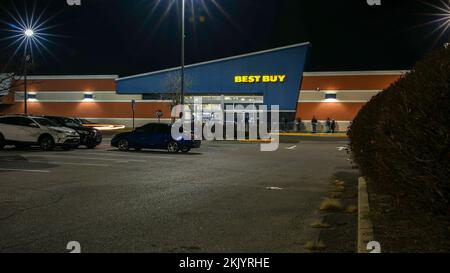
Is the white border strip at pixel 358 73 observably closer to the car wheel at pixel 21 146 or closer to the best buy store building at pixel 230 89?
the best buy store building at pixel 230 89

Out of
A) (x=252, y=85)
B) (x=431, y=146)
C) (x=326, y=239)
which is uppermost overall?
(x=252, y=85)

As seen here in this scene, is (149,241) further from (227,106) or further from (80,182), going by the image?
(227,106)

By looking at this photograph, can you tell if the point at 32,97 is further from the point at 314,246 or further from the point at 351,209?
the point at 314,246

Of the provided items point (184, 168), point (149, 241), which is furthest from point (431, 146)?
point (184, 168)

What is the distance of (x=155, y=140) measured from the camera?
2528 cm

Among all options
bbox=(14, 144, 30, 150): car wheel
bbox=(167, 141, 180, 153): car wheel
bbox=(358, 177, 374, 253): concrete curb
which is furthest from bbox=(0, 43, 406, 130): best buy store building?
bbox=(358, 177, 374, 253): concrete curb

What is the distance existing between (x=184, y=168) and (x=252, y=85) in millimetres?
34572

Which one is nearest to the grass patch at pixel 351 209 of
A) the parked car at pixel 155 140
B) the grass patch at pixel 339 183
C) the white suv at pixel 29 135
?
the grass patch at pixel 339 183

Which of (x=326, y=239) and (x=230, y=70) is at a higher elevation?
(x=230, y=70)

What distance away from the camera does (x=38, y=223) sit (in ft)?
27.5

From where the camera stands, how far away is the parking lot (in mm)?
7262
